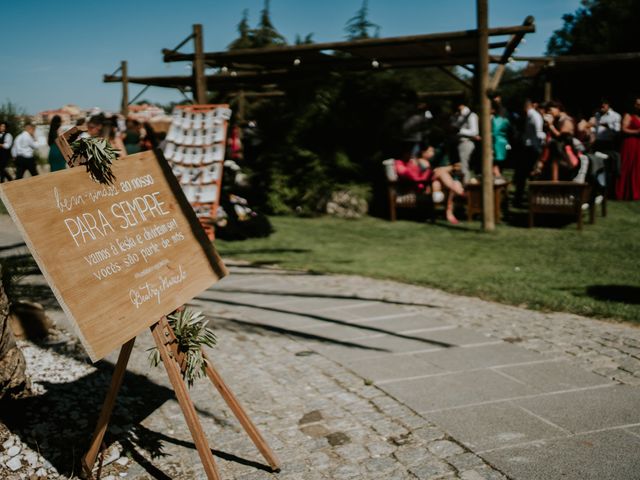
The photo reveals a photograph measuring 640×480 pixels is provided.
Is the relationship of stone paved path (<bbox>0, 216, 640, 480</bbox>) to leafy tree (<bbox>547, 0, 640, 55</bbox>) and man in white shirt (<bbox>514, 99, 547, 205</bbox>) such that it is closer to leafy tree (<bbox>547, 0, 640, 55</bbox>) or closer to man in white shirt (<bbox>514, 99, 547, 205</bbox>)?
man in white shirt (<bbox>514, 99, 547, 205</bbox>)

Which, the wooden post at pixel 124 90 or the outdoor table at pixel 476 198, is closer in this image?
the outdoor table at pixel 476 198

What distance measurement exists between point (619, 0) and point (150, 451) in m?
35.8

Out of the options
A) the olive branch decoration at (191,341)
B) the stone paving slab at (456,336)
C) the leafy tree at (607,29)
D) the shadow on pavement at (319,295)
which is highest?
the leafy tree at (607,29)

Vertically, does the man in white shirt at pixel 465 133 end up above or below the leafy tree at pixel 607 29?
below

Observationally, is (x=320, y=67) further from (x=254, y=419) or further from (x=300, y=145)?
(x=254, y=419)

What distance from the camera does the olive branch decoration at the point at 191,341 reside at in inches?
107

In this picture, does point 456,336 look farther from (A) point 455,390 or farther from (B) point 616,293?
(B) point 616,293

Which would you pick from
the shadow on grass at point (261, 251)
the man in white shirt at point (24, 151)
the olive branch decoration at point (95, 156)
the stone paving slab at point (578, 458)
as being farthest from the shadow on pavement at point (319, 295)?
the man in white shirt at point (24, 151)

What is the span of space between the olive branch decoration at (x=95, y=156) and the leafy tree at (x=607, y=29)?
28.0m

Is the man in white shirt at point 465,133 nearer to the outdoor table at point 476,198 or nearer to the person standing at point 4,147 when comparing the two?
the outdoor table at point 476,198

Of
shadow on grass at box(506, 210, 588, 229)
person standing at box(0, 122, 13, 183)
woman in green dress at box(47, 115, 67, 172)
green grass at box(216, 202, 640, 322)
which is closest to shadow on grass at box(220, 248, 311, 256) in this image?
green grass at box(216, 202, 640, 322)

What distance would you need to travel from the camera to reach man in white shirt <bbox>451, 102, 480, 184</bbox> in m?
10.8

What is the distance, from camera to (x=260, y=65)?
41.3 feet

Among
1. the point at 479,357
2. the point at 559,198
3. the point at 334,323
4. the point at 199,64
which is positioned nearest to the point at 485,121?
the point at 559,198
